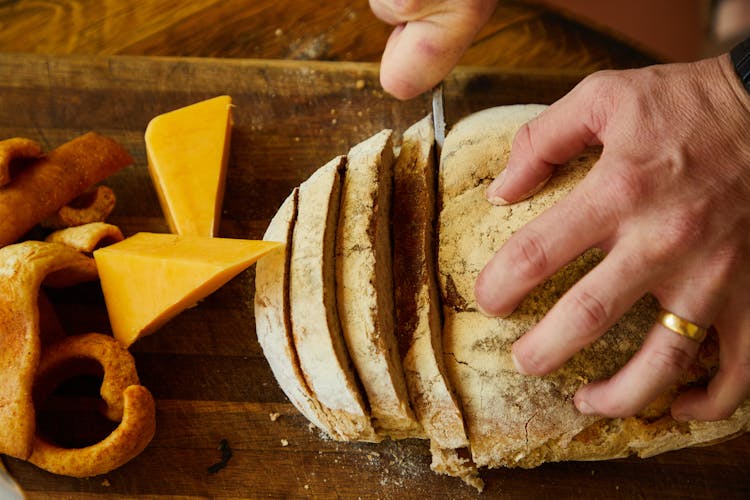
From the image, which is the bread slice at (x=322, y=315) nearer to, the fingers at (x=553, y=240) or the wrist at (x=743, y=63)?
the fingers at (x=553, y=240)

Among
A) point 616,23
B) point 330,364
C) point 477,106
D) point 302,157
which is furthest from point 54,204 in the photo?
point 616,23

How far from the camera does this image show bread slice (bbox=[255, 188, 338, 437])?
2.17 meters

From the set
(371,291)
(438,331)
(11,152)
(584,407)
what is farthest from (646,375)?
(11,152)

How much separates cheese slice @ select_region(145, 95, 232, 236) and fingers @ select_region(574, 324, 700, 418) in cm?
150

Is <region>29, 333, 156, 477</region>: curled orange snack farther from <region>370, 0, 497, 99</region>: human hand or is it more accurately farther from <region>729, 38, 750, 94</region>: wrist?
<region>729, 38, 750, 94</region>: wrist

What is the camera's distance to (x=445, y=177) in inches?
92.4

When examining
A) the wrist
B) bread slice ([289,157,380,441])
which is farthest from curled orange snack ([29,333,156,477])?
the wrist

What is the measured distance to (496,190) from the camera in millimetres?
2148

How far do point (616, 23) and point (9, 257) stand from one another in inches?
131

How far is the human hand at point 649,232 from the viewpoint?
1.82m

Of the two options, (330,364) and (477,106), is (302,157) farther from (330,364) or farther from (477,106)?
(330,364)

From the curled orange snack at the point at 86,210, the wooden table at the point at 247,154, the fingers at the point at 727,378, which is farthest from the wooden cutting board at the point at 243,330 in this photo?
the fingers at the point at 727,378

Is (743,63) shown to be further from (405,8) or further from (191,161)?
(191,161)

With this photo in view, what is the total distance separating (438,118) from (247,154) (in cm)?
83
